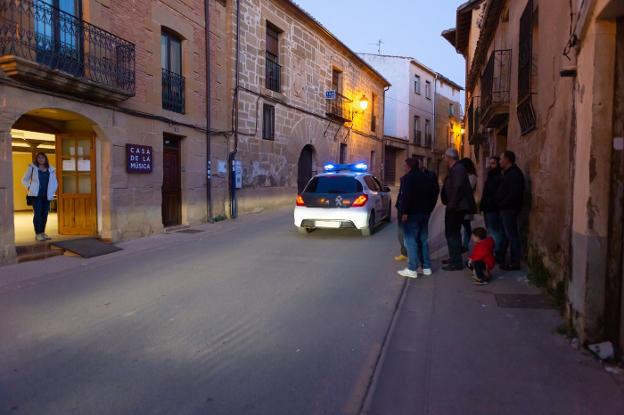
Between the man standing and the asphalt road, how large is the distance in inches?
41.0

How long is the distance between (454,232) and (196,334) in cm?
401

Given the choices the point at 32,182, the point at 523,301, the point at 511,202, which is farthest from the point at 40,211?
the point at 523,301

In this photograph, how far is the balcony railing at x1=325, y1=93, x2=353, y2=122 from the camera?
2103 cm

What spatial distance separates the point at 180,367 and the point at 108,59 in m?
7.50

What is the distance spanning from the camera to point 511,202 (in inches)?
258

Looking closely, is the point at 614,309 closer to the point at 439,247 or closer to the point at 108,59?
the point at 439,247

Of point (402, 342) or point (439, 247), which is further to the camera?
point (439, 247)

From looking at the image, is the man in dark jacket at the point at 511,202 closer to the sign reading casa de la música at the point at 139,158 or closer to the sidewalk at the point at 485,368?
the sidewalk at the point at 485,368

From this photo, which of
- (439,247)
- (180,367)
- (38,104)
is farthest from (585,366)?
(38,104)

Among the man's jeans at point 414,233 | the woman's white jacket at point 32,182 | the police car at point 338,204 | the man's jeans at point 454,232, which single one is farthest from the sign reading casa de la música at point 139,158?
the man's jeans at point 454,232

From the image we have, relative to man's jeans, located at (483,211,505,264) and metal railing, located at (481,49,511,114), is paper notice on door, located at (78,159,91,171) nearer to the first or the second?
man's jeans, located at (483,211,505,264)

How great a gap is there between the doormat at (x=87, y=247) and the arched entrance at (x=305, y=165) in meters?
10.9

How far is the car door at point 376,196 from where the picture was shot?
10726 millimetres

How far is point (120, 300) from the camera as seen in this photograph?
547 centimetres
